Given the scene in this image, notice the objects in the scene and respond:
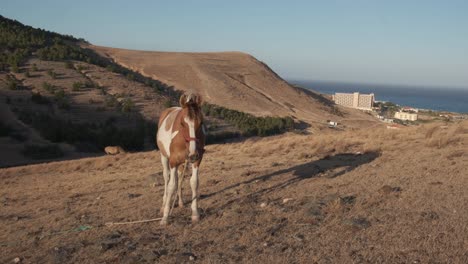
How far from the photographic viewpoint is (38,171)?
18.3 metres

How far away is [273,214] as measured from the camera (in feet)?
26.1

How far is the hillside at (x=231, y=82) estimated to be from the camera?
5669 centimetres

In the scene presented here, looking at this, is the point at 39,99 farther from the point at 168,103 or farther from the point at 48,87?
the point at 168,103

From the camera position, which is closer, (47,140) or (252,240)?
(252,240)

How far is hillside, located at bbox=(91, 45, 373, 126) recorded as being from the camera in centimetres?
5669

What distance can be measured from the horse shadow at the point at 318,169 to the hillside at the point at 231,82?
1443 inches

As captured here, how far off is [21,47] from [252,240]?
52715mm

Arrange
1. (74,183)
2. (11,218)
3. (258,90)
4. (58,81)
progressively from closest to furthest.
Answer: (11,218) < (74,183) < (58,81) < (258,90)

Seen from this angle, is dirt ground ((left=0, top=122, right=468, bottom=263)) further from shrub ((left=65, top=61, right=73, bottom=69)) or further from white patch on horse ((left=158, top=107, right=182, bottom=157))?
shrub ((left=65, top=61, right=73, bottom=69))

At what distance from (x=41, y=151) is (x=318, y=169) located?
67.7ft

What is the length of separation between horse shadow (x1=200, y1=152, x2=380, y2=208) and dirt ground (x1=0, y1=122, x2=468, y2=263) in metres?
0.03

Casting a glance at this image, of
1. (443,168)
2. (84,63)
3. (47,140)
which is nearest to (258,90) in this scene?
(84,63)

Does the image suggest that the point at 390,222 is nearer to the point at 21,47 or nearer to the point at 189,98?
the point at 189,98

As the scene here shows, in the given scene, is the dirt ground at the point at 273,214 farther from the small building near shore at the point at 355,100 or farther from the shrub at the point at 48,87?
the small building near shore at the point at 355,100
